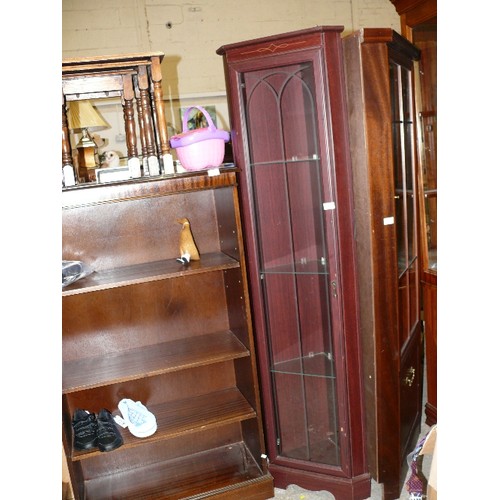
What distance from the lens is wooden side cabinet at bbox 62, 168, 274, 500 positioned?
2.33m

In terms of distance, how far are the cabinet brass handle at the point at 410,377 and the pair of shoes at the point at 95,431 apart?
135 cm

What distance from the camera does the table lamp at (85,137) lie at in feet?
8.13

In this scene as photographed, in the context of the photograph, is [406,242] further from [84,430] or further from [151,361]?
[84,430]

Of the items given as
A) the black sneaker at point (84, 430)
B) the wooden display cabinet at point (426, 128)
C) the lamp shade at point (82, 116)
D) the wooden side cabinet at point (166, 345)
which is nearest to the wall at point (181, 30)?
the lamp shade at point (82, 116)

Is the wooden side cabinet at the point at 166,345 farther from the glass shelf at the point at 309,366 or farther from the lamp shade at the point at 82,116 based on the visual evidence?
the lamp shade at the point at 82,116

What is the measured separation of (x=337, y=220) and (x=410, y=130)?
2.06 ft

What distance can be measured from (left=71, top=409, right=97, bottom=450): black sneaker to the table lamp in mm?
1143

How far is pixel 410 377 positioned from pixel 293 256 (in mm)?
827

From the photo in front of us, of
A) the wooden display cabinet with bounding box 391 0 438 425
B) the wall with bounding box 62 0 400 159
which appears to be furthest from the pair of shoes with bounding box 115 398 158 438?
the wall with bounding box 62 0 400 159

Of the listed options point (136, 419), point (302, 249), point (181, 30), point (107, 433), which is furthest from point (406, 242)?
point (181, 30)
